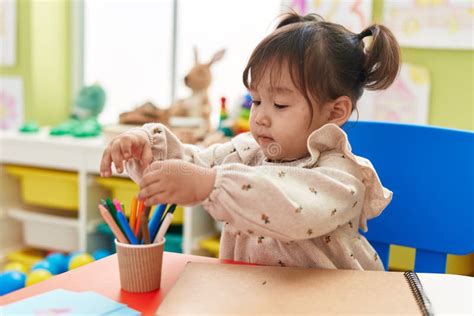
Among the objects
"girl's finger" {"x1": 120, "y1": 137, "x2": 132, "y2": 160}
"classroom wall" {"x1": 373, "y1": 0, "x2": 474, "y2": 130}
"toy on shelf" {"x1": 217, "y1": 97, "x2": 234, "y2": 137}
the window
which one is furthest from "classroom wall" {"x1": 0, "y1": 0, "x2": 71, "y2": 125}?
"girl's finger" {"x1": 120, "y1": 137, "x2": 132, "y2": 160}

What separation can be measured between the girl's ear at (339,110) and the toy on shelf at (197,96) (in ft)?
4.61

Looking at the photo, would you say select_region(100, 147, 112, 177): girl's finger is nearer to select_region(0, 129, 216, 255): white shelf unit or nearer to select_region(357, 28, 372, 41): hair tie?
select_region(357, 28, 372, 41): hair tie

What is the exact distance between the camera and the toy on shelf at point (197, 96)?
228cm

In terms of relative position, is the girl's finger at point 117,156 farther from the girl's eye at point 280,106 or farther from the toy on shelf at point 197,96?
the toy on shelf at point 197,96

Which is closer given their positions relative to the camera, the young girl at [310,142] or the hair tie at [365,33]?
the young girl at [310,142]

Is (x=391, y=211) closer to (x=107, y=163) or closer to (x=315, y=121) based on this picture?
(x=315, y=121)

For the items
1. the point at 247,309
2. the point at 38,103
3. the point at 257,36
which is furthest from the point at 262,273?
the point at 38,103

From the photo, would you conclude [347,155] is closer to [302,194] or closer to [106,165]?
[302,194]

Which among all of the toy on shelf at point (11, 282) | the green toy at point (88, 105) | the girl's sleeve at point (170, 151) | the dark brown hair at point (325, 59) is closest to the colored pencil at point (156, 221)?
the girl's sleeve at point (170, 151)

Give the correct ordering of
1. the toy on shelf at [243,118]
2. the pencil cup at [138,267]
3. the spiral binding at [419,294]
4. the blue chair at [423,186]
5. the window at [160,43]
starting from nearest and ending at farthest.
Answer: the spiral binding at [419,294], the pencil cup at [138,267], the blue chair at [423,186], the toy on shelf at [243,118], the window at [160,43]

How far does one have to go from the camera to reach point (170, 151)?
0.91 meters

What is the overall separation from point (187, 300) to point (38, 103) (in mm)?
2415

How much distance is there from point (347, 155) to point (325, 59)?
135 mm

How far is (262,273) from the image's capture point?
2.26 ft
